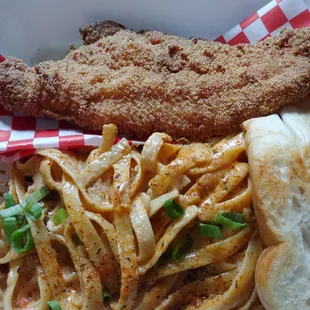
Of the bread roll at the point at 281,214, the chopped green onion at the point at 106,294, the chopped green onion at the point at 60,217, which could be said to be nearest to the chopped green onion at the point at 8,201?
the chopped green onion at the point at 60,217

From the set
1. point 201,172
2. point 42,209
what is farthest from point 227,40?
point 42,209

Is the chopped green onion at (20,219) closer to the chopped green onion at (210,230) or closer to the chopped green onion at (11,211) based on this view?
the chopped green onion at (11,211)

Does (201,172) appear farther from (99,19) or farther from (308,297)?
(99,19)

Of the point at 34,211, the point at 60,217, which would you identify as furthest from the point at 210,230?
the point at 34,211

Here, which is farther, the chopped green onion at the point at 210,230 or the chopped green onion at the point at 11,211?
the chopped green onion at the point at 11,211

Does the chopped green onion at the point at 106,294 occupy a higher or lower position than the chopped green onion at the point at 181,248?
higher

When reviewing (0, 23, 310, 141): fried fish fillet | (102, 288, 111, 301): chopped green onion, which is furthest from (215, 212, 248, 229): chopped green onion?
(102, 288, 111, 301): chopped green onion

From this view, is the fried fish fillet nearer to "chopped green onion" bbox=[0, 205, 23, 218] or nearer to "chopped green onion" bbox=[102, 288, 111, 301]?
"chopped green onion" bbox=[0, 205, 23, 218]
